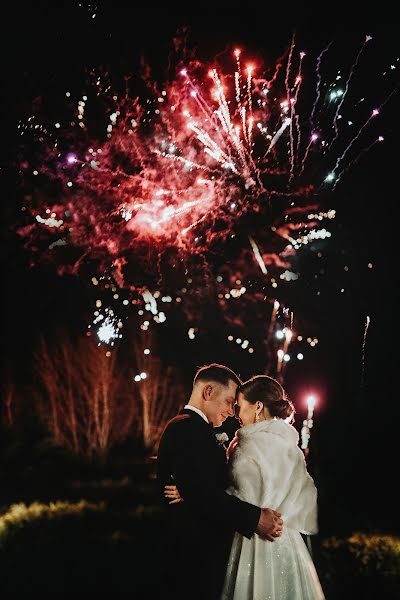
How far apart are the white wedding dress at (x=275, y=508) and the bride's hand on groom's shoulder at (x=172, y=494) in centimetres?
41

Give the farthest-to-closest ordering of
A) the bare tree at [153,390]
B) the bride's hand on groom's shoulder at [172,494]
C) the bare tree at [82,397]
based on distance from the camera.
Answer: the bare tree at [153,390]
the bare tree at [82,397]
the bride's hand on groom's shoulder at [172,494]

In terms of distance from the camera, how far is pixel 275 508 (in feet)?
12.2

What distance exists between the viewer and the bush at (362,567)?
17.8 feet

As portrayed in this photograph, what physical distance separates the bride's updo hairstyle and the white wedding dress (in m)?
0.08

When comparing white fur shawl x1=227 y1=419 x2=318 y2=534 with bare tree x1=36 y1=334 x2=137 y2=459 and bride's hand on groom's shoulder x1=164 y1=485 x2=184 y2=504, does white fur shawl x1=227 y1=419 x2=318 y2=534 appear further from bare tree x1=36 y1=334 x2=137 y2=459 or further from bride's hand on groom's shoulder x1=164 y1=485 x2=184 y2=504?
bare tree x1=36 y1=334 x2=137 y2=459

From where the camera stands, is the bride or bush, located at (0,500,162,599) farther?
bush, located at (0,500,162,599)

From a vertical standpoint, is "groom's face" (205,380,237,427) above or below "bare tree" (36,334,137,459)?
below

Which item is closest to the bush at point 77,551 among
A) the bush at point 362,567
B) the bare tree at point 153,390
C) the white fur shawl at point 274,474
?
the bush at point 362,567

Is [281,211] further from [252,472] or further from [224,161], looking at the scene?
[252,472]

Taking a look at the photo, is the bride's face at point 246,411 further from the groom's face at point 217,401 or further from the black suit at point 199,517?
the black suit at point 199,517

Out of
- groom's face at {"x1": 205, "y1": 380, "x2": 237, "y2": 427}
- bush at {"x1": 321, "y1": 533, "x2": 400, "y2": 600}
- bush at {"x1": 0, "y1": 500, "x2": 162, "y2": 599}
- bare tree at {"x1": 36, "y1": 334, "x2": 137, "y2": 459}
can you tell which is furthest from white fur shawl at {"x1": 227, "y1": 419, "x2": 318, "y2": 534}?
bare tree at {"x1": 36, "y1": 334, "x2": 137, "y2": 459}

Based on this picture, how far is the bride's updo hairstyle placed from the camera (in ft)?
13.0

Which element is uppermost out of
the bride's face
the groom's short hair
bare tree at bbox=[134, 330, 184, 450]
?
bare tree at bbox=[134, 330, 184, 450]

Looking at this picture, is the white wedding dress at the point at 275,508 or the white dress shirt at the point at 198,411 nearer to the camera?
the white wedding dress at the point at 275,508
